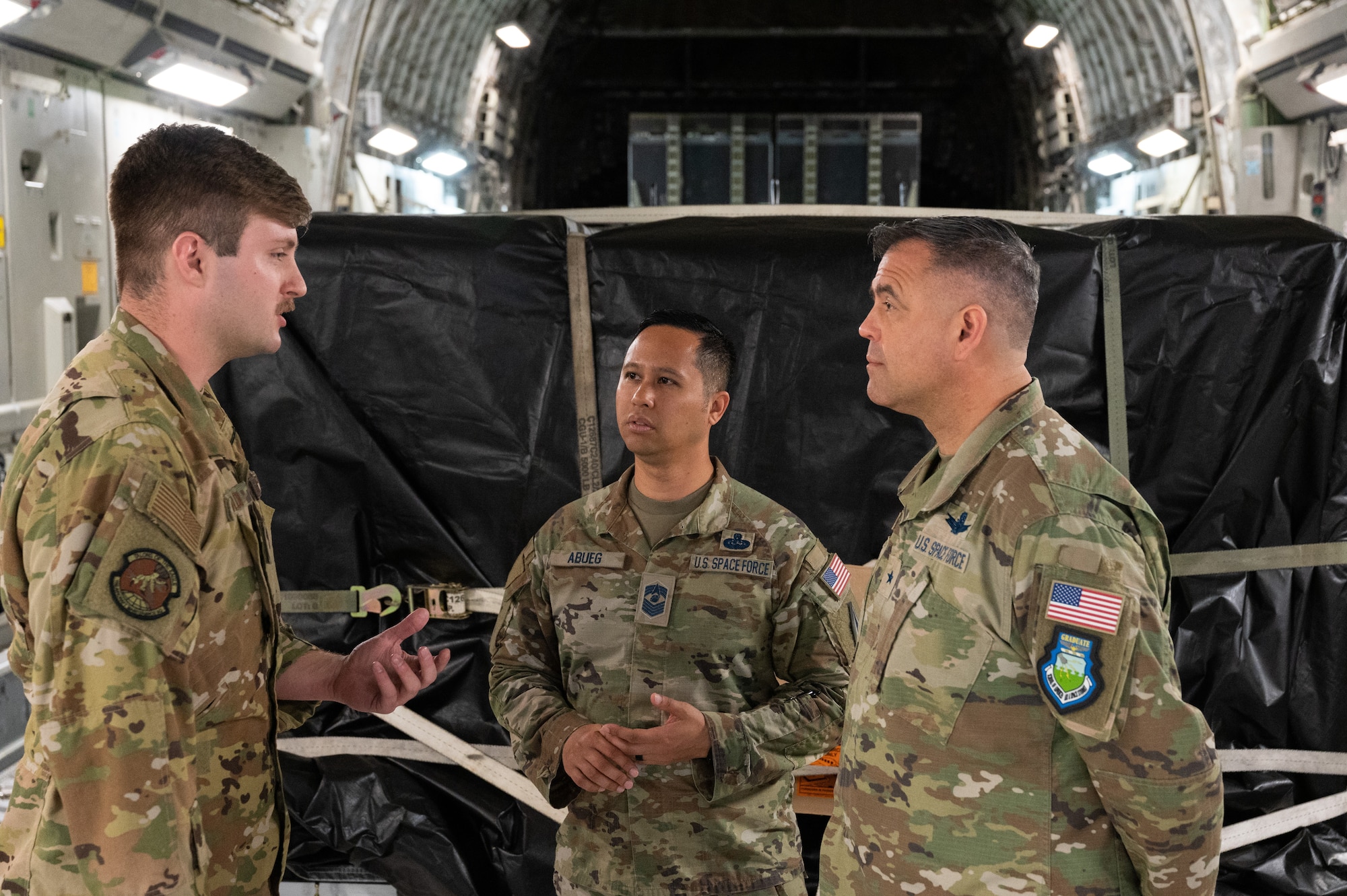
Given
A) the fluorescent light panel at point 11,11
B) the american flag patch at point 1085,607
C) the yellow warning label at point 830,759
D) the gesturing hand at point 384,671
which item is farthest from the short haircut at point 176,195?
the fluorescent light panel at point 11,11

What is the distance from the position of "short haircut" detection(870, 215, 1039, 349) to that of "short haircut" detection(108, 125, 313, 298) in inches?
44.0

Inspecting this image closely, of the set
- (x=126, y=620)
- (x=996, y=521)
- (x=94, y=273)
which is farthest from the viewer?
(x=94, y=273)

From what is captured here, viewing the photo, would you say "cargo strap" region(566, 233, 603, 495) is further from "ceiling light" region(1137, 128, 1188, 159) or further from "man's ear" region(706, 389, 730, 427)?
"ceiling light" region(1137, 128, 1188, 159)

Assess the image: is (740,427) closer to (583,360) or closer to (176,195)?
(583,360)

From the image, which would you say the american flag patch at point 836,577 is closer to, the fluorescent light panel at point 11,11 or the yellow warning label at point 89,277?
the fluorescent light panel at point 11,11

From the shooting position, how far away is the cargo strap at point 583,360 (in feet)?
9.80

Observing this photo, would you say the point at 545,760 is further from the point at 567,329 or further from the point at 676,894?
the point at 567,329

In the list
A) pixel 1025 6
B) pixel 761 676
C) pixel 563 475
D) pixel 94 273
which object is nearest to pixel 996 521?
pixel 761 676

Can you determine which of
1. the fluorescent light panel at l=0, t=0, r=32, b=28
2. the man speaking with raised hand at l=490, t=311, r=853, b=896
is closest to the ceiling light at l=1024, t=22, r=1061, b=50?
the fluorescent light panel at l=0, t=0, r=32, b=28

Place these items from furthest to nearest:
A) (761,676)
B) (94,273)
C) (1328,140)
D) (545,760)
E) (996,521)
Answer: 1. (1328,140)
2. (94,273)
3. (761,676)
4. (545,760)
5. (996,521)

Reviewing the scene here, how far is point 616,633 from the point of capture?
7.97ft

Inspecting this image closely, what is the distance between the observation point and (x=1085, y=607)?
1566mm

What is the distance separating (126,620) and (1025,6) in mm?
11005

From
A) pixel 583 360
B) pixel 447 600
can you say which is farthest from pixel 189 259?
pixel 447 600
